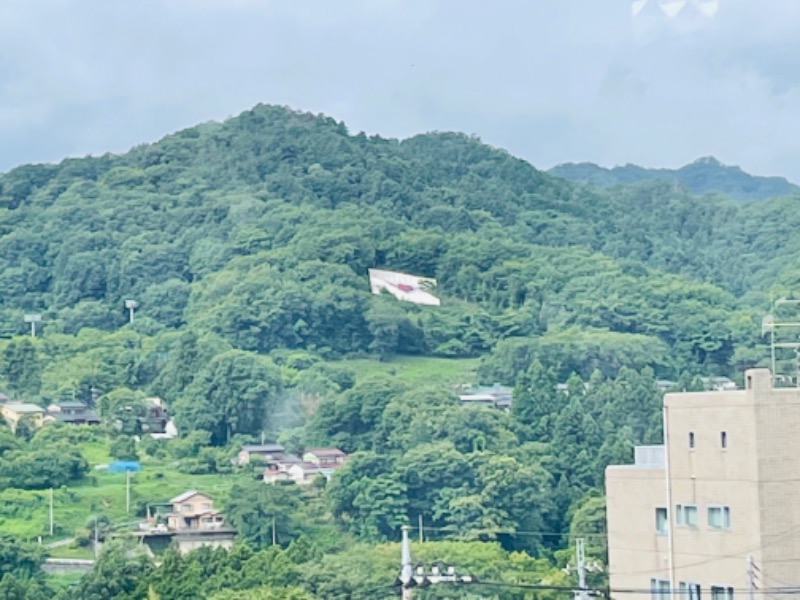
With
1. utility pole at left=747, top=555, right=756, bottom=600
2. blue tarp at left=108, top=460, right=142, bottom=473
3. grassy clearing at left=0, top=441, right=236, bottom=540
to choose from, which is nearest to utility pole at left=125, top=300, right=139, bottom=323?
grassy clearing at left=0, top=441, right=236, bottom=540

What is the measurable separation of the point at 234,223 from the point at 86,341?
52.7ft

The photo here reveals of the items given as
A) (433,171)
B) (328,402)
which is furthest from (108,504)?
(433,171)

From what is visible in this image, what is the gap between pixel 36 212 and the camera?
89000mm

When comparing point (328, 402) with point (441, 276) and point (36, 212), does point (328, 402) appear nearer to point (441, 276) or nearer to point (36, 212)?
point (441, 276)

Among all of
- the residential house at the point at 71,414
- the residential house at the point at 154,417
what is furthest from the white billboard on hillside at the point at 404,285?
the residential house at the point at 71,414

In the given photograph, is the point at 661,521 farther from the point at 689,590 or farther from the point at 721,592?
the point at 721,592

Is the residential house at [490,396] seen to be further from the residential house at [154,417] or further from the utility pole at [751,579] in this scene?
the utility pole at [751,579]

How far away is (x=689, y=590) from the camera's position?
18.6 meters

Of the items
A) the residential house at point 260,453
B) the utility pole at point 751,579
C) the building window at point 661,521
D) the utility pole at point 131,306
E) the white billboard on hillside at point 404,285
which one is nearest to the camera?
the utility pole at point 751,579

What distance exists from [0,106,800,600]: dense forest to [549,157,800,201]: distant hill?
3927 centimetres

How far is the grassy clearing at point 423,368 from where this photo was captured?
6431 centimetres

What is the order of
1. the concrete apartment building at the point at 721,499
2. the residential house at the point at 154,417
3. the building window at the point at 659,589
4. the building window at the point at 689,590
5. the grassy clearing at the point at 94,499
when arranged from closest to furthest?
the concrete apartment building at the point at 721,499 < the building window at the point at 689,590 < the building window at the point at 659,589 < the grassy clearing at the point at 94,499 < the residential house at the point at 154,417

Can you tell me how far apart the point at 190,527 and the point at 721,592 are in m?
30.6

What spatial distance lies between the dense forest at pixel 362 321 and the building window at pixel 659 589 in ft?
46.9
